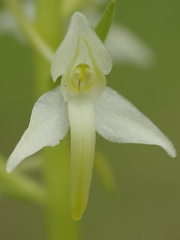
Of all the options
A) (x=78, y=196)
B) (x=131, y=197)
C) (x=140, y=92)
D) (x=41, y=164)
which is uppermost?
(x=140, y=92)

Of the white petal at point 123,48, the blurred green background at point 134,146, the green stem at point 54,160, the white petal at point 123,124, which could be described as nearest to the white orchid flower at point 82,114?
the white petal at point 123,124

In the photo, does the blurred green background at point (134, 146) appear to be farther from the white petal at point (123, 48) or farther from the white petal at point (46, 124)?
the white petal at point (46, 124)

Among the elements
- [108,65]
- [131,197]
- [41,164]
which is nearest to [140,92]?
[131,197]

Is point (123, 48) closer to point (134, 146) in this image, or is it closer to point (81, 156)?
point (81, 156)

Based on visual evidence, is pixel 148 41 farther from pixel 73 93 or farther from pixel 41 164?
pixel 73 93

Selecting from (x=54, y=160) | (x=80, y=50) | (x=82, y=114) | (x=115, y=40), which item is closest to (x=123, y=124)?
(x=82, y=114)

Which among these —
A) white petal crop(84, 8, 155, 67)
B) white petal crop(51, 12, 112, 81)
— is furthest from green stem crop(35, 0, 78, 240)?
white petal crop(84, 8, 155, 67)
